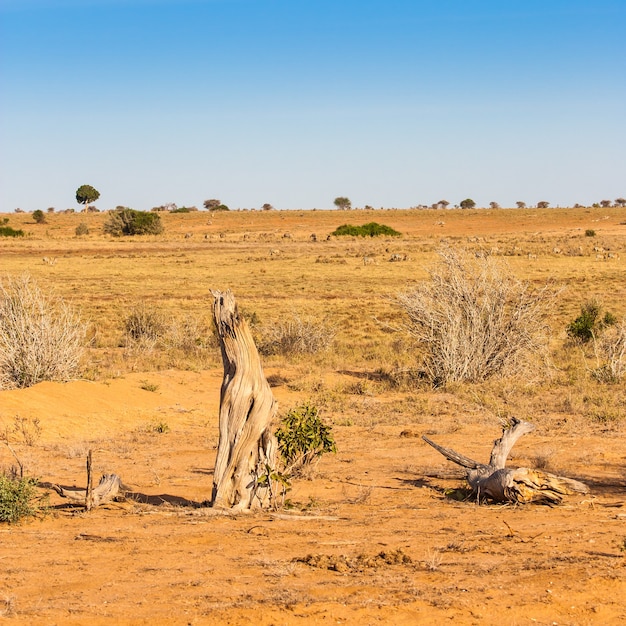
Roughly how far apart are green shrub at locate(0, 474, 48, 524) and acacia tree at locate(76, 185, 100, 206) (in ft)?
307

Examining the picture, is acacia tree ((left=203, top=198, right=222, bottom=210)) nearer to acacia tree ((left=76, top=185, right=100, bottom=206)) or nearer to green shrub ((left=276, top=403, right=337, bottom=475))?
acacia tree ((left=76, top=185, right=100, bottom=206))

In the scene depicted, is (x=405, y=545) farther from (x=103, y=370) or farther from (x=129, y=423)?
(x=103, y=370)

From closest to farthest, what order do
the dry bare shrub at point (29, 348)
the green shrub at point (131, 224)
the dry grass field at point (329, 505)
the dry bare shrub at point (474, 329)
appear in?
the dry grass field at point (329, 505), the dry bare shrub at point (29, 348), the dry bare shrub at point (474, 329), the green shrub at point (131, 224)

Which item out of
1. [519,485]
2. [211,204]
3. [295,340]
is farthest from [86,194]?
[519,485]

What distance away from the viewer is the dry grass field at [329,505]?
4.62 metres

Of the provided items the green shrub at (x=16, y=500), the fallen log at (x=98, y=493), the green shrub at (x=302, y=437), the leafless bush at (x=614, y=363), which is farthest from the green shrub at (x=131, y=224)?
the green shrub at (x=16, y=500)

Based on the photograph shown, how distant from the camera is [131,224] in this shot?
62.3 m

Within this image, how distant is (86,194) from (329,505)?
93.8 m

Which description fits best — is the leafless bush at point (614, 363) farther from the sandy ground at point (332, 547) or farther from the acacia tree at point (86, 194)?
the acacia tree at point (86, 194)

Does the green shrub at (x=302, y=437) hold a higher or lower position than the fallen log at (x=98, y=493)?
higher

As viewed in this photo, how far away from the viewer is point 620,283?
2998 cm

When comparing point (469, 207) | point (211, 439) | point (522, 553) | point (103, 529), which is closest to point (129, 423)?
point (211, 439)

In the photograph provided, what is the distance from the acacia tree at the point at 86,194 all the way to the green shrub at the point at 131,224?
114 feet

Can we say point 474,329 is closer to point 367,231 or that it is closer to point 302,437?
point 302,437
